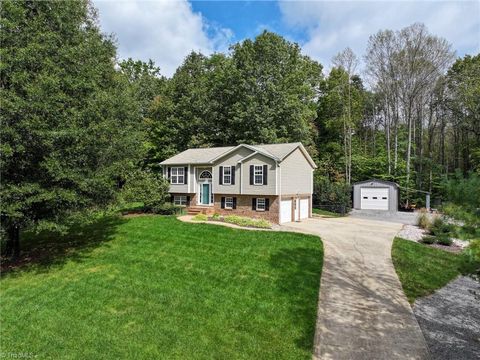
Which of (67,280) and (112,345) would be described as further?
(67,280)

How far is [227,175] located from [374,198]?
14278mm

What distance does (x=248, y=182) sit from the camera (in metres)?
20.8

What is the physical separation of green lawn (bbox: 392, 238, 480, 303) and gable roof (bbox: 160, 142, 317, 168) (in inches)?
341

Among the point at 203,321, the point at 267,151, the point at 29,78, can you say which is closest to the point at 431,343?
the point at 203,321

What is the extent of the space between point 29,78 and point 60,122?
1.75m

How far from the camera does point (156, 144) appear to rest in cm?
3578

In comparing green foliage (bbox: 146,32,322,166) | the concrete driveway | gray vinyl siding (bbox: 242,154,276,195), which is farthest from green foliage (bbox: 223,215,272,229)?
green foliage (bbox: 146,32,322,166)

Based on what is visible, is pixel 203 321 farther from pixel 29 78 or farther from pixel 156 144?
pixel 156 144

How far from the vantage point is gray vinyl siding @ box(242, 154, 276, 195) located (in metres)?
19.9

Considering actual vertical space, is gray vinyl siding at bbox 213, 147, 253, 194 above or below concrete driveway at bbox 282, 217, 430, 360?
above

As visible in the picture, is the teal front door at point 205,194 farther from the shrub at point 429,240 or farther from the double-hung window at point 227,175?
the shrub at point 429,240

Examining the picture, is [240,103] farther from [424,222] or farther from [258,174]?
[424,222]

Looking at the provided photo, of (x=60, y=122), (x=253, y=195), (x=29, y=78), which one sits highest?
(x=29, y=78)

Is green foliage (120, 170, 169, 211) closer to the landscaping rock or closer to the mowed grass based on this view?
the mowed grass
